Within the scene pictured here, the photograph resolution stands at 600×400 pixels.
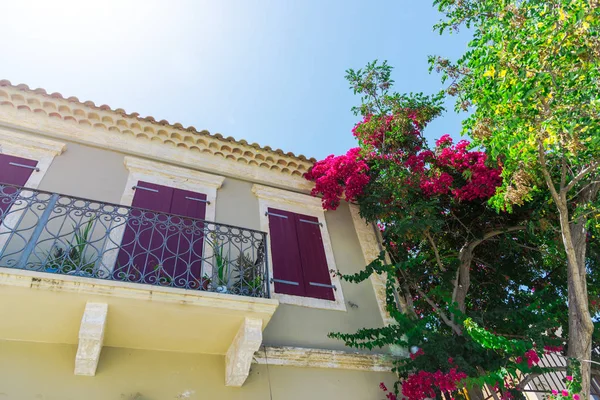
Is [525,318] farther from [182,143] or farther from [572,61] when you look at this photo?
[182,143]

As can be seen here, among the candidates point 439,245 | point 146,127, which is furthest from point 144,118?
point 439,245

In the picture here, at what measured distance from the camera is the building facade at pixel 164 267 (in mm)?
4125

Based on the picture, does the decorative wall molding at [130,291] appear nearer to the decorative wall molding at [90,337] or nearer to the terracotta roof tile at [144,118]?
the decorative wall molding at [90,337]

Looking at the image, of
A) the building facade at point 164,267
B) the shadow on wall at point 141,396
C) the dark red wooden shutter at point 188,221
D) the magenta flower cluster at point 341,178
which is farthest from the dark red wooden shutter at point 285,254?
the shadow on wall at point 141,396

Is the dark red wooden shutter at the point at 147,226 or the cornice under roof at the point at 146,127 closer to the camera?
the dark red wooden shutter at the point at 147,226

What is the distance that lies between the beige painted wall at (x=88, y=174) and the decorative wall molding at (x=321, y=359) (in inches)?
122

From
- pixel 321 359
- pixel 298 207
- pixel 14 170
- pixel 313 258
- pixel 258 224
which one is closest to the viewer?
pixel 321 359

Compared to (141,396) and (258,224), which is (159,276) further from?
(258,224)

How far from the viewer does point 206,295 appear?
4.37 meters

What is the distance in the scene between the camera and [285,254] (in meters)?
6.23

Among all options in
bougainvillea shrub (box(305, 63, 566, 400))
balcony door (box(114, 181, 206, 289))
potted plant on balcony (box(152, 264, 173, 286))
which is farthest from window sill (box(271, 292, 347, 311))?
potted plant on balcony (box(152, 264, 173, 286))

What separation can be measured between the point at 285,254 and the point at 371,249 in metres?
1.61

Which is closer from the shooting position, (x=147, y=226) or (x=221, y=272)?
(x=221, y=272)

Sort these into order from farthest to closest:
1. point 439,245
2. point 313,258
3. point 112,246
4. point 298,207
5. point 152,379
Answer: point 439,245 < point 298,207 < point 313,258 < point 112,246 < point 152,379
